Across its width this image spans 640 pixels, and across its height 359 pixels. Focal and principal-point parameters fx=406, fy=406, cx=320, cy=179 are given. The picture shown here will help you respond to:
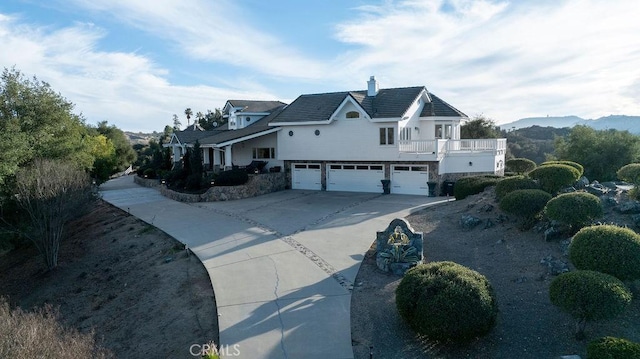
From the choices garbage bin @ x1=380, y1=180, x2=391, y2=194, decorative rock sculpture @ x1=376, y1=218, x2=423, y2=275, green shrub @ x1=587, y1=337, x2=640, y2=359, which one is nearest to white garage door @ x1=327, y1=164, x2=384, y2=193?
garbage bin @ x1=380, y1=180, x2=391, y2=194

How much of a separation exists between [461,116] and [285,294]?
2119 centimetres

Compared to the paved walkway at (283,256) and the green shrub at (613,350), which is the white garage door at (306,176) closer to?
the paved walkway at (283,256)

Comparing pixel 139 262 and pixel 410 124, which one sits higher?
pixel 410 124

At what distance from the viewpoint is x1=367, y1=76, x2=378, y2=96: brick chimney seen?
27828mm

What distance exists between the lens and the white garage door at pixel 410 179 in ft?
78.5

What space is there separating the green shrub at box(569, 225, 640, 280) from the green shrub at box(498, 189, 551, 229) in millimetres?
4216

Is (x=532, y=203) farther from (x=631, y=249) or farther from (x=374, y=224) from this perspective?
(x=374, y=224)

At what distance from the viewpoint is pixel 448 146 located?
2419 cm

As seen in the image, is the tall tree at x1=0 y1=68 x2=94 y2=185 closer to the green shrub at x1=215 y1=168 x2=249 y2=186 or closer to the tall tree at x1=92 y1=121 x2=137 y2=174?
the green shrub at x1=215 y1=168 x2=249 y2=186

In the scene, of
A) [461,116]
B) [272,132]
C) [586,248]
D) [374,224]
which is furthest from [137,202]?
[586,248]

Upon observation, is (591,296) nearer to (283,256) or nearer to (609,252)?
(609,252)

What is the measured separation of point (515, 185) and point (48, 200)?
1850cm

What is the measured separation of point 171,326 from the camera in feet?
30.1

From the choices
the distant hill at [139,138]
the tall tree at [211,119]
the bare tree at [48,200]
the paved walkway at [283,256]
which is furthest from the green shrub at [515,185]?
the distant hill at [139,138]
